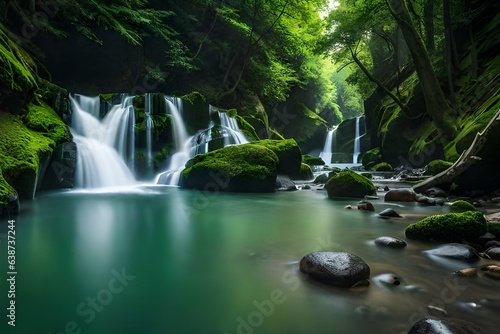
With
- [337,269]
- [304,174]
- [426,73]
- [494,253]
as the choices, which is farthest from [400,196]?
[426,73]

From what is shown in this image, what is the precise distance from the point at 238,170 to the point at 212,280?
6789 millimetres

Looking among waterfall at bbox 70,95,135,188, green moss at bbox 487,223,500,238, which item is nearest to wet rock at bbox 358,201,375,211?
green moss at bbox 487,223,500,238

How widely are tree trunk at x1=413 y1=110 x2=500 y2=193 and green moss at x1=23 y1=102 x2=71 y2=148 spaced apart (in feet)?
34.4

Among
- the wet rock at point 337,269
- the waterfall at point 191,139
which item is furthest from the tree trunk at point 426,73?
the wet rock at point 337,269

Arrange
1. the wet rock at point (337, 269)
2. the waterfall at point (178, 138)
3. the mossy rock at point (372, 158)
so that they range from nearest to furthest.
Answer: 1. the wet rock at point (337, 269)
2. the waterfall at point (178, 138)
3. the mossy rock at point (372, 158)

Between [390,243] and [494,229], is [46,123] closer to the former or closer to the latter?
[390,243]

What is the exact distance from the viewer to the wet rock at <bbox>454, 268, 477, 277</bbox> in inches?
104

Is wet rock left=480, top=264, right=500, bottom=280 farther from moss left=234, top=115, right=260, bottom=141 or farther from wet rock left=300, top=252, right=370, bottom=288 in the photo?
moss left=234, top=115, right=260, bottom=141

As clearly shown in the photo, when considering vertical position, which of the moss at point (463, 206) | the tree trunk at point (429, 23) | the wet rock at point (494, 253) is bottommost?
the wet rock at point (494, 253)

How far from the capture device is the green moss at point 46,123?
26.5 ft

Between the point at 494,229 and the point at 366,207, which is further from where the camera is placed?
the point at 366,207

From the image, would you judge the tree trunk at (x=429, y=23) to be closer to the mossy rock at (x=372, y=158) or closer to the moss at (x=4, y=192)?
the mossy rock at (x=372, y=158)

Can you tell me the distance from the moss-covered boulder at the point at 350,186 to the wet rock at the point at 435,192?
54.1 inches

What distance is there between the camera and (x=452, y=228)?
367cm
